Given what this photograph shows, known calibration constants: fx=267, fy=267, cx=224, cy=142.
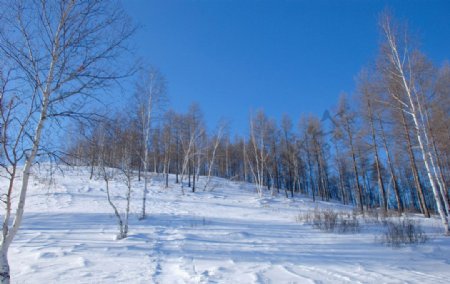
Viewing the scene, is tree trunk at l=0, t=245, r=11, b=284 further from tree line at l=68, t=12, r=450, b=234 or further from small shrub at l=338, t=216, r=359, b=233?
small shrub at l=338, t=216, r=359, b=233

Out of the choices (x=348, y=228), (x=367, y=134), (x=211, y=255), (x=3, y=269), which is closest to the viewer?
(x=3, y=269)

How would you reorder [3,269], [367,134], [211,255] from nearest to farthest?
[3,269]
[211,255]
[367,134]

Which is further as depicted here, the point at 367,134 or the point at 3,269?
the point at 367,134

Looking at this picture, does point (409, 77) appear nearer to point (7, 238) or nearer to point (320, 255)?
point (320, 255)

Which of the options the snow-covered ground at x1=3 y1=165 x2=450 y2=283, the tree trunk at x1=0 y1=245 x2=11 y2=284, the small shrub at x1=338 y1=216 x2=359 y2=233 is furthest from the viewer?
the small shrub at x1=338 y1=216 x2=359 y2=233

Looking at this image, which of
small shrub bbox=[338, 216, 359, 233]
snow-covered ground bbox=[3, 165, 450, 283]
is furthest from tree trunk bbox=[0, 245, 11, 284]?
small shrub bbox=[338, 216, 359, 233]

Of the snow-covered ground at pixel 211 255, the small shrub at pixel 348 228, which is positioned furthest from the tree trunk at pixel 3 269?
the small shrub at pixel 348 228

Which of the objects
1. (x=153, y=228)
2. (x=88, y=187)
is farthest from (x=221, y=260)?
(x=88, y=187)

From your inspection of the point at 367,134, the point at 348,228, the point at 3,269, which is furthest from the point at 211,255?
the point at 367,134

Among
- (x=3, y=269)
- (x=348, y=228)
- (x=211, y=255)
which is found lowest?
(x=211, y=255)

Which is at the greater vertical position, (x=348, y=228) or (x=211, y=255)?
(x=348, y=228)

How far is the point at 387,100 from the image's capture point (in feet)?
42.2

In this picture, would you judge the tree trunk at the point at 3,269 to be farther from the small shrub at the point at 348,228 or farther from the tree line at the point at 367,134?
the small shrub at the point at 348,228

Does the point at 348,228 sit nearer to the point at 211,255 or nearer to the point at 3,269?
the point at 211,255
